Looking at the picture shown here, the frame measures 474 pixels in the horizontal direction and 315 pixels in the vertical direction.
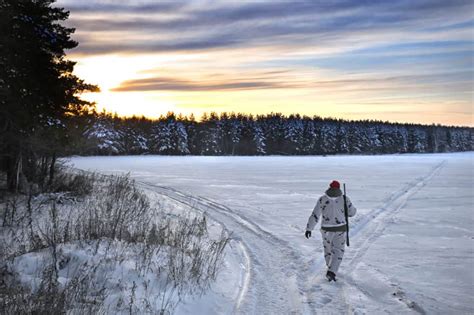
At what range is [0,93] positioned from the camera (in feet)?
39.6

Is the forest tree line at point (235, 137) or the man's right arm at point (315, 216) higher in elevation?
the forest tree line at point (235, 137)

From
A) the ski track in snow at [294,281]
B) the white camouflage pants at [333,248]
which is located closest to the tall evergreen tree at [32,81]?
the ski track in snow at [294,281]

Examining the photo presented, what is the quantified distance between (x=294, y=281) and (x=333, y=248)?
1.00 meters

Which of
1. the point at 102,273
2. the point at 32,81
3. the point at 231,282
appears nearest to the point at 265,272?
the point at 231,282

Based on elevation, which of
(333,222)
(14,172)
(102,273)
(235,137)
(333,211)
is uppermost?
(235,137)

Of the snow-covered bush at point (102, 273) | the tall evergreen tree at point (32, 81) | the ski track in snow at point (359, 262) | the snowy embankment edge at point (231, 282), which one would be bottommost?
the snowy embankment edge at point (231, 282)

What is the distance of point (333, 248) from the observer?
7.07m

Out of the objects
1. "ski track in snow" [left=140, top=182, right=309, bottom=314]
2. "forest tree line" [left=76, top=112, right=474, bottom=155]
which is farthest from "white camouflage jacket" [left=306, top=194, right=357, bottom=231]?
"forest tree line" [left=76, top=112, right=474, bottom=155]

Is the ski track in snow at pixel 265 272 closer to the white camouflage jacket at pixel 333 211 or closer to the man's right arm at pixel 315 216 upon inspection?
the man's right arm at pixel 315 216

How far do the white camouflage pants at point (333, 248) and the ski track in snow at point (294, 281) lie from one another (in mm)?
287

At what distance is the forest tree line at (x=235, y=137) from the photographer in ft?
292

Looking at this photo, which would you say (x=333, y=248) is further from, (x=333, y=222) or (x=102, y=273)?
(x=102, y=273)

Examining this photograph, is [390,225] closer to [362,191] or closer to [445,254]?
[445,254]

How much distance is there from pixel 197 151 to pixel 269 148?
19854 mm
